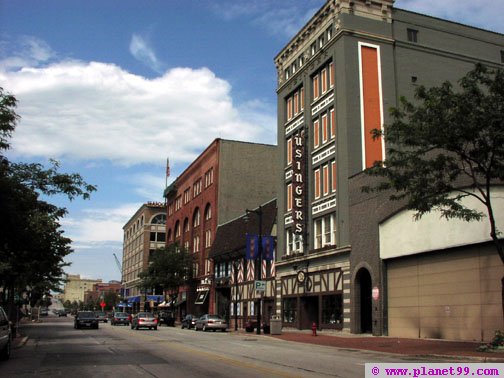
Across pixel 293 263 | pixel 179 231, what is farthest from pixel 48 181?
pixel 179 231

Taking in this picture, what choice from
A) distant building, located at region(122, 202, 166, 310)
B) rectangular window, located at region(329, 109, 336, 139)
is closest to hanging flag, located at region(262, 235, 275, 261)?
rectangular window, located at region(329, 109, 336, 139)

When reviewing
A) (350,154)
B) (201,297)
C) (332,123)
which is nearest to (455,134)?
(350,154)

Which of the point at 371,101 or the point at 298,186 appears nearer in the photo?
the point at 371,101

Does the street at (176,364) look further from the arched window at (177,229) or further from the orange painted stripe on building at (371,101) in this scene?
the arched window at (177,229)

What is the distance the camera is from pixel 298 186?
138 ft

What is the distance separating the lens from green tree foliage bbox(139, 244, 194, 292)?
226 feet

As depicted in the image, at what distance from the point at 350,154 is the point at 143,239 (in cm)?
8217

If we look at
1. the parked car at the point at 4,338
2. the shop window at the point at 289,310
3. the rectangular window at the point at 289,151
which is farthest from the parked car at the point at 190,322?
the parked car at the point at 4,338

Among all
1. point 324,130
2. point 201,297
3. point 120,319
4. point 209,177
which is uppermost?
point 209,177

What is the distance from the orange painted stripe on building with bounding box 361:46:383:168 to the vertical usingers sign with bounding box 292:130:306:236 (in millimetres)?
6114

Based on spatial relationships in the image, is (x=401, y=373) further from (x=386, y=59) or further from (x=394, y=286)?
(x=386, y=59)

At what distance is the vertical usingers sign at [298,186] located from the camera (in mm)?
41406

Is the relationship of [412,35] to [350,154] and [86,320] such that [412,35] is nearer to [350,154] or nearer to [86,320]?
[350,154]

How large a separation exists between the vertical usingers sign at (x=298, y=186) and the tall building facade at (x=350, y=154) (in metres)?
0.08
